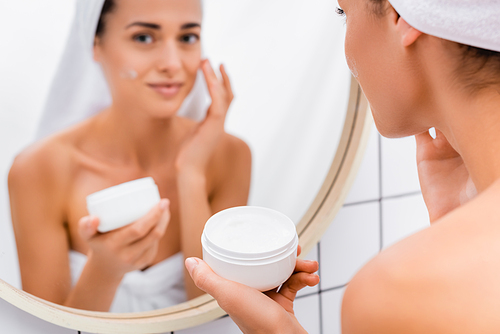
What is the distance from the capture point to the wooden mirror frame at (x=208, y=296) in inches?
22.1

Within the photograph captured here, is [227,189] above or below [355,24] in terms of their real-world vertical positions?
below

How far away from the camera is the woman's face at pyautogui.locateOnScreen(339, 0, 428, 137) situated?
0.40m

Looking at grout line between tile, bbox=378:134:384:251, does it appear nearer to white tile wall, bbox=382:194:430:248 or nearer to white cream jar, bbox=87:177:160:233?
white tile wall, bbox=382:194:430:248

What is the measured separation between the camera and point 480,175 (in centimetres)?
39

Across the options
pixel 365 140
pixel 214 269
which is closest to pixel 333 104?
pixel 365 140

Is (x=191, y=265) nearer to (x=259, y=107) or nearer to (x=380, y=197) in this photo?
(x=259, y=107)

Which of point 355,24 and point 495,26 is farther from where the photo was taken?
point 355,24

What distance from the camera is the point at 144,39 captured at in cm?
56

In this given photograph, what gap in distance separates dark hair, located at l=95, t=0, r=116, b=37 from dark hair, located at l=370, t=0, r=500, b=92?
406mm

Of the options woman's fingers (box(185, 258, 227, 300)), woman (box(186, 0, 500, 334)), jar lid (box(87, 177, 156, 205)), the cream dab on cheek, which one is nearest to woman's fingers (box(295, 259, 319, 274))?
woman (box(186, 0, 500, 334))

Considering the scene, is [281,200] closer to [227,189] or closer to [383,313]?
[227,189]

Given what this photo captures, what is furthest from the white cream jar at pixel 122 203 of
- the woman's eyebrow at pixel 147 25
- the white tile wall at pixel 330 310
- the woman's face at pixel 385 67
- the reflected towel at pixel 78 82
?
the white tile wall at pixel 330 310

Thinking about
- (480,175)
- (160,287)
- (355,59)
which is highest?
(355,59)

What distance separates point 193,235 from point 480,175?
1.34 ft
